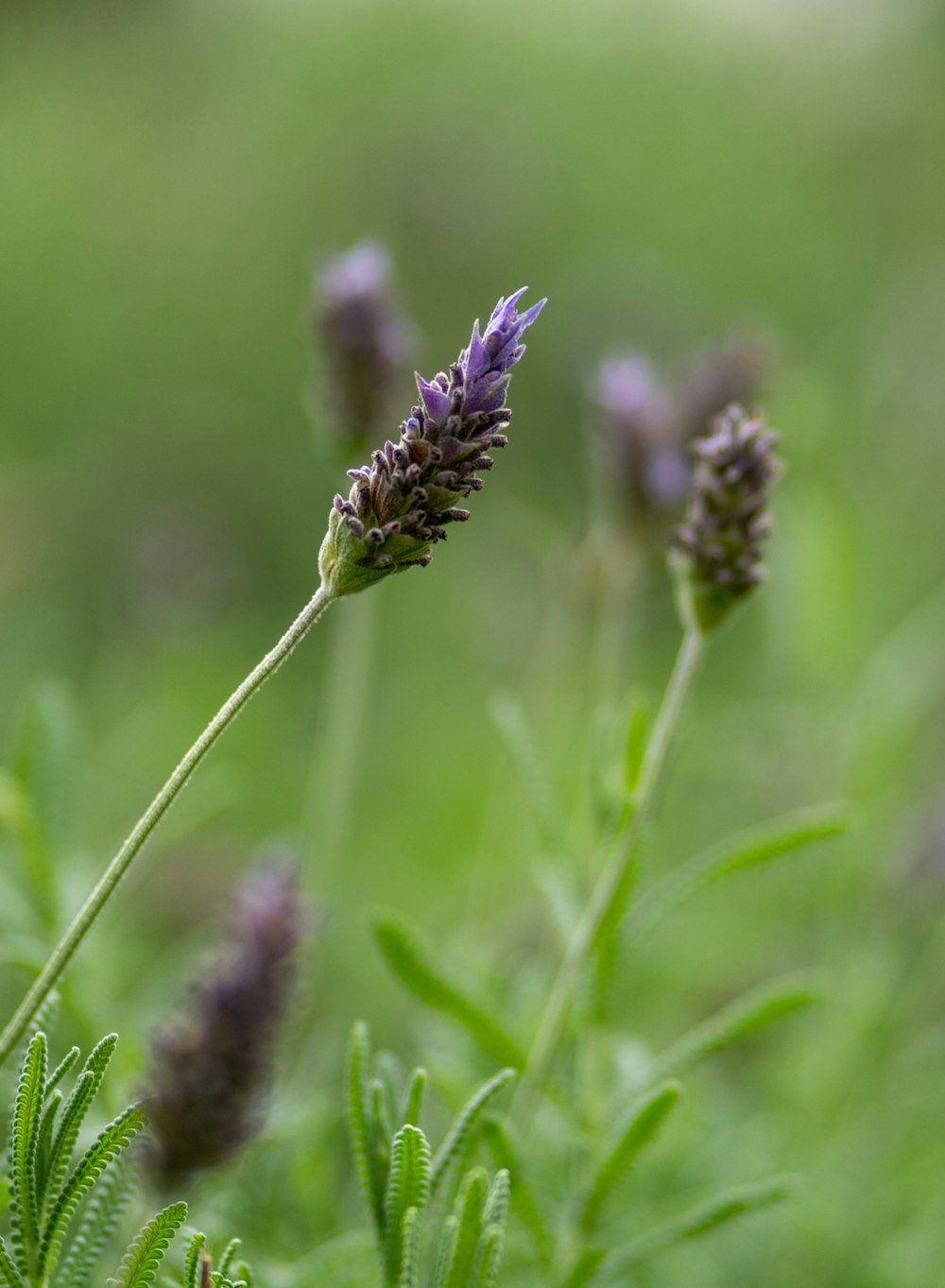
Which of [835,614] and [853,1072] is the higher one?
[835,614]

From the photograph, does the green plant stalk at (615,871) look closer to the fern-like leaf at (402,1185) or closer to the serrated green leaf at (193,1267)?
the fern-like leaf at (402,1185)

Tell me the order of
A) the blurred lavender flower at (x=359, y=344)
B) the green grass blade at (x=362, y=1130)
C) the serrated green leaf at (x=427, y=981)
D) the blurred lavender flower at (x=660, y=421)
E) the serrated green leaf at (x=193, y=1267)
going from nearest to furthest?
the serrated green leaf at (x=193, y=1267) → the green grass blade at (x=362, y=1130) → the serrated green leaf at (x=427, y=981) → the blurred lavender flower at (x=359, y=344) → the blurred lavender flower at (x=660, y=421)

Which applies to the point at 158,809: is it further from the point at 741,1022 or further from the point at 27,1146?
the point at 741,1022

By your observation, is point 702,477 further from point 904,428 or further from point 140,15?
point 140,15

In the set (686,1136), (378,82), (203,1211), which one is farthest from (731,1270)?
(378,82)

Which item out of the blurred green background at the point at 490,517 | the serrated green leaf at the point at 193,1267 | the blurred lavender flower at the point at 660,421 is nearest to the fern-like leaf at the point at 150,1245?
the serrated green leaf at the point at 193,1267

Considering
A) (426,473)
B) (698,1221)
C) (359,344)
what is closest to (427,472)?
(426,473)

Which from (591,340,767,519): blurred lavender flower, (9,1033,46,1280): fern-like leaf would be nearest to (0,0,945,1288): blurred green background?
(591,340,767,519): blurred lavender flower
